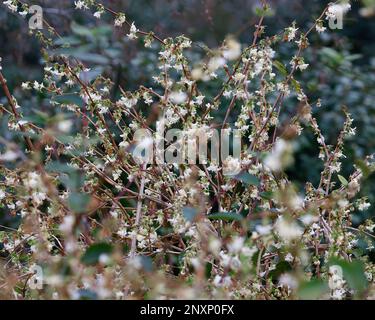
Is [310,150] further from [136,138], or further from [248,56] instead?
[136,138]

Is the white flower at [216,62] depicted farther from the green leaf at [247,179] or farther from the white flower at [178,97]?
the green leaf at [247,179]

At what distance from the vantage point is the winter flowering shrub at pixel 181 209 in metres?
1.48

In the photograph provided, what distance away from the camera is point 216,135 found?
2061 mm

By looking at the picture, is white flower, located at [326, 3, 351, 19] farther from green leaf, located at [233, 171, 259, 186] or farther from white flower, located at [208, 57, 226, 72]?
green leaf, located at [233, 171, 259, 186]

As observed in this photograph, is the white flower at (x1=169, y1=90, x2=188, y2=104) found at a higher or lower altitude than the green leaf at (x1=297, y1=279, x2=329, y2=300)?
higher

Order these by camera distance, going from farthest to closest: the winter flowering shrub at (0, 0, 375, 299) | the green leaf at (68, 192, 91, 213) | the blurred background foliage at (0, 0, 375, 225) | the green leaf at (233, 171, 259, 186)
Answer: the blurred background foliage at (0, 0, 375, 225)
the green leaf at (233, 171, 259, 186)
the winter flowering shrub at (0, 0, 375, 299)
the green leaf at (68, 192, 91, 213)

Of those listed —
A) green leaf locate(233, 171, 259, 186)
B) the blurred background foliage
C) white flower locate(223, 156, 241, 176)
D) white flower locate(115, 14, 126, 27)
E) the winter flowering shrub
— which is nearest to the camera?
the winter flowering shrub

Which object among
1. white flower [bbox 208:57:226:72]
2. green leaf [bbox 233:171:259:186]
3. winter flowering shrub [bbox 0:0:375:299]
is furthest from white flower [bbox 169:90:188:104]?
green leaf [bbox 233:171:259:186]

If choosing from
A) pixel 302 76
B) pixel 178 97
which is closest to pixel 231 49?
pixel 178 97

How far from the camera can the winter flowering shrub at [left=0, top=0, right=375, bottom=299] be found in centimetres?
148

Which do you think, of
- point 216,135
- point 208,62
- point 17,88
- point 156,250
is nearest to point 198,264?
point 156,250

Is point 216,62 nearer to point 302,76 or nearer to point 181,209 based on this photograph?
point 181,209

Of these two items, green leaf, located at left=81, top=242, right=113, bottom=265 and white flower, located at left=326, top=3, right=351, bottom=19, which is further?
white flower, located at left=326, top=3, right=351, bottom=19

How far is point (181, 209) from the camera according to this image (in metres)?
1.68
